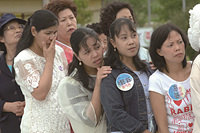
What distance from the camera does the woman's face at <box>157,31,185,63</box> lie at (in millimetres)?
2350

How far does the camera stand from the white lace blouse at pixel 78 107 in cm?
243

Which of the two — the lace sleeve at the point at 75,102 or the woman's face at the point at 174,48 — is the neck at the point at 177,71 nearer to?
the woman's face at the point at 174,48

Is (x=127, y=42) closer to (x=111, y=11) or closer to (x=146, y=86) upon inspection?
(x=146, y=86)

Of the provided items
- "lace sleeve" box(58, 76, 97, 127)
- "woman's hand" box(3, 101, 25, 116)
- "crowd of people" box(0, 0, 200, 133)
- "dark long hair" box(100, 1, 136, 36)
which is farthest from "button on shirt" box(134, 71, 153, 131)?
"woman's hand" box(3, 101, 25, 116)

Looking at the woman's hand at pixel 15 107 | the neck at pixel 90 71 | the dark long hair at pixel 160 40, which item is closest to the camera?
the dark long hair at pixel 160 40

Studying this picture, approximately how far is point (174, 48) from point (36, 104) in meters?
1.27

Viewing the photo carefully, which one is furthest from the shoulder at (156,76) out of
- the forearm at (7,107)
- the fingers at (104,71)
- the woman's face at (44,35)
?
the forearm at (7,107)

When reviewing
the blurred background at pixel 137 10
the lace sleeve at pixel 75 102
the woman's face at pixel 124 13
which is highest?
the blurred background at pixel 137 10

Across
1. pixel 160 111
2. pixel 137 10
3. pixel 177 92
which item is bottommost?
pixel 160 111

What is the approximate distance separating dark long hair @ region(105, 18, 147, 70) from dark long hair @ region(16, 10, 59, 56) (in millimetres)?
544

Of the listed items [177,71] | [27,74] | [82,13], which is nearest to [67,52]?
[27,74]

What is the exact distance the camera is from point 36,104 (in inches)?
98.8

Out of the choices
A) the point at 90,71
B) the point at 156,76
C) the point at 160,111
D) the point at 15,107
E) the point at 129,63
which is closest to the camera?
the point at 160,111

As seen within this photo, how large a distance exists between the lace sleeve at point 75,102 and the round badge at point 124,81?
313 mm
